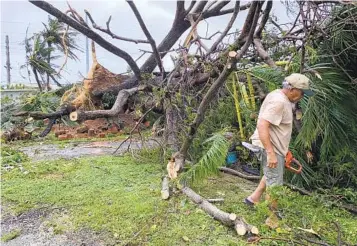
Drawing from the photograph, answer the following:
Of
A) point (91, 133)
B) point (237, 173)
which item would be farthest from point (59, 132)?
point (237, 173)

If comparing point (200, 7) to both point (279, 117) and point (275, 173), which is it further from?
point (275, 173)

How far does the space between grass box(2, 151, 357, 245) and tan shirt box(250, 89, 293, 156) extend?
42cm

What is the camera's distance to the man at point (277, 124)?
289cm

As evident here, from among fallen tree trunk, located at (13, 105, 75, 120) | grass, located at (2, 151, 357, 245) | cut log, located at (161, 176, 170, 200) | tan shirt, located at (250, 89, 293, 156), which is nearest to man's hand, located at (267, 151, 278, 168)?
tan shirt, located at (250, 89, 293, 156)

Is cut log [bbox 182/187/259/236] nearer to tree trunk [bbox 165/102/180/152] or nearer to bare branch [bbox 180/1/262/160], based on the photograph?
bare branch [bbox 180/1/262/160]

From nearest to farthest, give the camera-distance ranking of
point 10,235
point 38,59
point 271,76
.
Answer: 1. point 10,235
2. point 271,76
3. point 38,59

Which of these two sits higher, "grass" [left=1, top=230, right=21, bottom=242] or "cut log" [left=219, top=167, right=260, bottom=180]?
"cut log" [left=219, top=167, right=260, bottom=180]

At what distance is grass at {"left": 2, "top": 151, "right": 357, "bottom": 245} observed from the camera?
2717mm

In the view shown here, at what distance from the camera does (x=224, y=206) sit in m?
3.30

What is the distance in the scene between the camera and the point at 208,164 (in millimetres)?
3494

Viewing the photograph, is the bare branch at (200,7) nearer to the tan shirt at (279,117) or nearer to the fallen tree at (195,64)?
the fallen tree at (195,64)

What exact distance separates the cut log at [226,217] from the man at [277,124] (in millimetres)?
491

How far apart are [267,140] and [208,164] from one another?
0.79m

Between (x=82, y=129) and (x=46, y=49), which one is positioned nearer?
(x=82, y=129)
